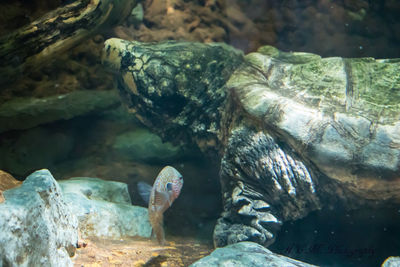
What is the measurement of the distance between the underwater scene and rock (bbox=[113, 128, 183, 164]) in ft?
0.07

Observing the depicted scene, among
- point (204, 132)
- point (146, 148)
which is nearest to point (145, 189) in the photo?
point (204, 132)

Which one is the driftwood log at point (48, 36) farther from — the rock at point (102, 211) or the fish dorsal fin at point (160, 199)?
the fish dorsal fin at point (160, 199)

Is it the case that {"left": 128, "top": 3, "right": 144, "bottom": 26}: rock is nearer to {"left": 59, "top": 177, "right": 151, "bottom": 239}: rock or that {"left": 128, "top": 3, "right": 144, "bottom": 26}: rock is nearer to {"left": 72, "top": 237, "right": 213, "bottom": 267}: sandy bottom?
{"left": 59, "top": 177, "right": 151, "bottom": 239}: rock

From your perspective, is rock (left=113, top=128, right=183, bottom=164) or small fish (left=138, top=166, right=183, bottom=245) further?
rock (left=113, top=128, right=183, bottom=164)

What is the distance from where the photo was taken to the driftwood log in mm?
→ 2912

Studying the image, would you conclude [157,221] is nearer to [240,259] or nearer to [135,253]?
[135,253]

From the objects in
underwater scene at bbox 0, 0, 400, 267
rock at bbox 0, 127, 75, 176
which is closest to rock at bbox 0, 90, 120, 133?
underwater scene at bbox 0, 0, 400, 267

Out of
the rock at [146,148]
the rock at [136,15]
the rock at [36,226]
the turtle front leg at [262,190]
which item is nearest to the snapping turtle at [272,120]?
the turtle front leg at [262,190]

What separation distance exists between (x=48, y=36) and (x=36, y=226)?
88.7 inches

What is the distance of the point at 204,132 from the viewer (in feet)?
12.3

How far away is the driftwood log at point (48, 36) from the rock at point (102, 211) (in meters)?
1.32

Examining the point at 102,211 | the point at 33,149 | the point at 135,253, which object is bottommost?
the point at 135,253

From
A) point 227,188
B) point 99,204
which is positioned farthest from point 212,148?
point 99,204

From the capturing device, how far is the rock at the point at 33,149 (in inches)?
147
